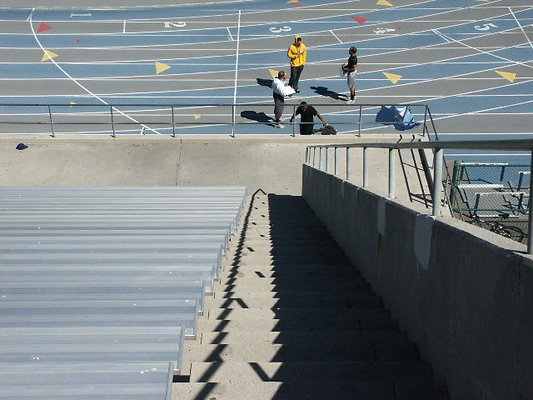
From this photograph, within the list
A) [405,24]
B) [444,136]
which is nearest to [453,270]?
[444,136]

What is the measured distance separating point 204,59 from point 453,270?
20.8m

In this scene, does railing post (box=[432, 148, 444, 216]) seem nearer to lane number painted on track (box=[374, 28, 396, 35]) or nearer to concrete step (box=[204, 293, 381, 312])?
concrete step (box=[204, 293, 381, 312])

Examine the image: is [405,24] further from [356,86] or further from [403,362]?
[403,362]

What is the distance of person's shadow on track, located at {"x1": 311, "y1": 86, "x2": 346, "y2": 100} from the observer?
63.2ft

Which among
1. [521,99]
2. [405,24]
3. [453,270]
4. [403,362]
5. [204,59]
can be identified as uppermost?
[405,24]

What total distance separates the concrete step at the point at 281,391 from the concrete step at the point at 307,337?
2.55 ft

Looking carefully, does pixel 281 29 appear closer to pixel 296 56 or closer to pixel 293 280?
pixel 296 56

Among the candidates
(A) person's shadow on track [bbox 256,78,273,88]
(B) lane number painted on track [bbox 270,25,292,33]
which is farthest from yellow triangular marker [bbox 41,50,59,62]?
(B) lane number painted on track [bbox 270,25,292,33]

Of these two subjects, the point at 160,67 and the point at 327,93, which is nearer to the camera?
the point at 327,93

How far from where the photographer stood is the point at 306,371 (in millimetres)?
3146

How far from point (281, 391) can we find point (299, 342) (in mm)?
880

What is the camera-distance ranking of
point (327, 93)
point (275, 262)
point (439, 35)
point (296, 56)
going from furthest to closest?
point (439, 35)
point (327, 93)
point (296, 56)
point (275, 262)

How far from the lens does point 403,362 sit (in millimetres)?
3246

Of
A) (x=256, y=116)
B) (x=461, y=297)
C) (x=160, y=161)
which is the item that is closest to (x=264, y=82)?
(x=256, y=116)
